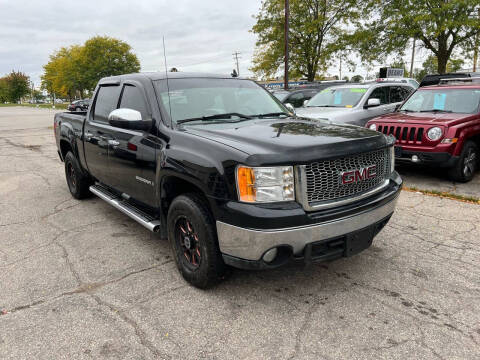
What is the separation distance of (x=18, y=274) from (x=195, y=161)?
83.2 inches

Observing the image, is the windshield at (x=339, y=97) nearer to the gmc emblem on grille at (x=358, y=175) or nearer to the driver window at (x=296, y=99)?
the driver window at (x=296, y=99)

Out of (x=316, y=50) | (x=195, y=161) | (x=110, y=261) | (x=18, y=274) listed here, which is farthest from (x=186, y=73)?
(x=316, y=50)

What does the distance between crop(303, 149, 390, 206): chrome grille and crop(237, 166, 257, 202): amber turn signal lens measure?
14.8 inches

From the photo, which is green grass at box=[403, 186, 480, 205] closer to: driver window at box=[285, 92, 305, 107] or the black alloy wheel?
the black alloy wheel

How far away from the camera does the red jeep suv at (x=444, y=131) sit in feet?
20.6

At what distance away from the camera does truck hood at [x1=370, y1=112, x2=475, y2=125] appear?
6.42 metres

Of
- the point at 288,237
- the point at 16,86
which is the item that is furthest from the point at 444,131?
the point at 16,86

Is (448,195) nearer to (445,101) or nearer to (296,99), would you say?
(445,101)

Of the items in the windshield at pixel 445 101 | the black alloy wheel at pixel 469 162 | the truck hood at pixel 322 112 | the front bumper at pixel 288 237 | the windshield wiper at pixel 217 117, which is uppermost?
the windshield wiper at pixel 217 117

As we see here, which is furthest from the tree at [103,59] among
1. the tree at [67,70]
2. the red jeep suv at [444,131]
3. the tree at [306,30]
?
the red jeep suv at [444,131]

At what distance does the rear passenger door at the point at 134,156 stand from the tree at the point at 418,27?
22.0 m

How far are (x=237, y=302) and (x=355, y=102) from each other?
7290 mm

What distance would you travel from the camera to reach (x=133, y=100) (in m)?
4.03

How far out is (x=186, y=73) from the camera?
13.8 ft
